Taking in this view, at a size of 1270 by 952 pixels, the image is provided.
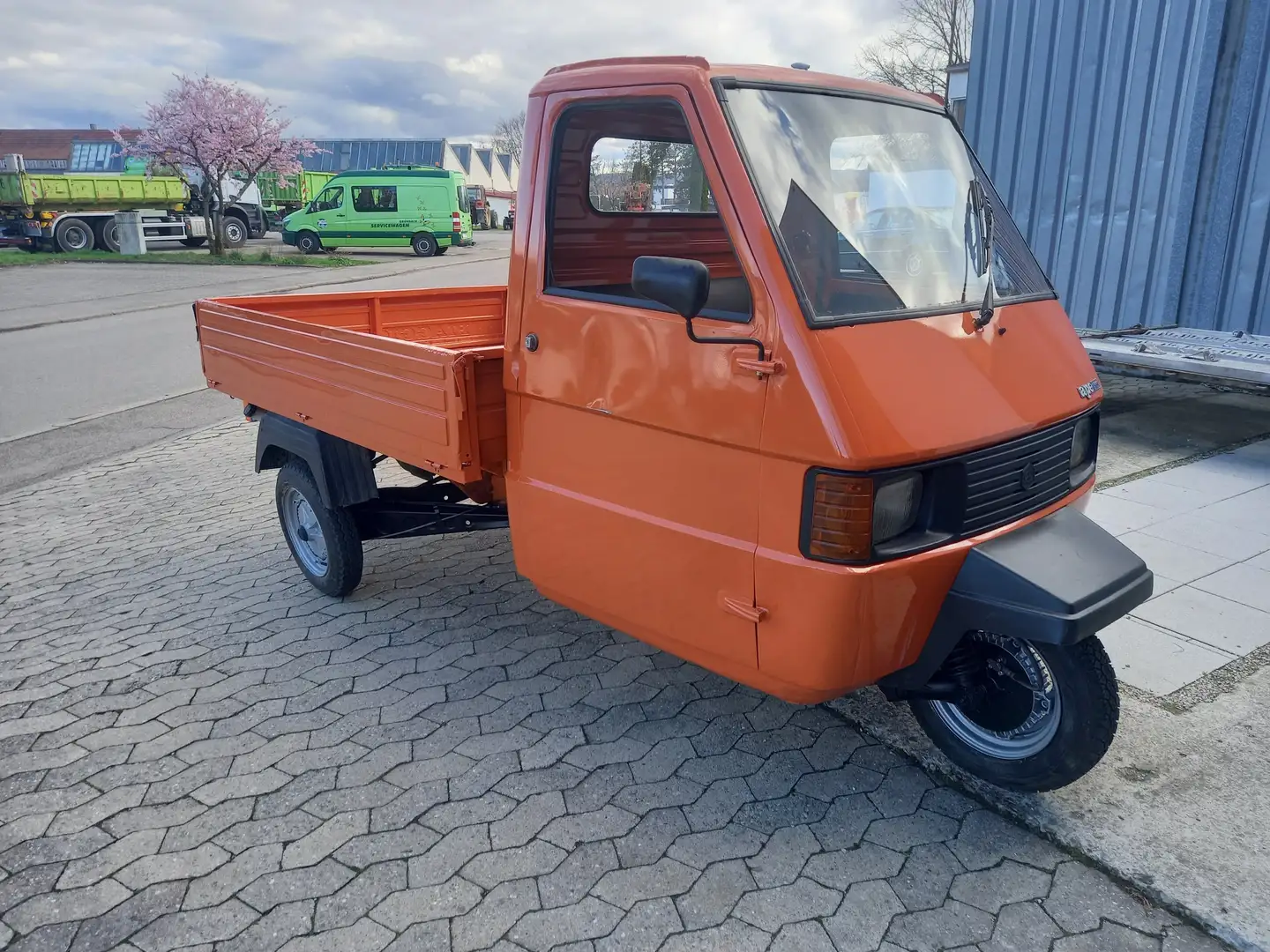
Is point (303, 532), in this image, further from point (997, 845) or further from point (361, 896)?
point (997, 845)

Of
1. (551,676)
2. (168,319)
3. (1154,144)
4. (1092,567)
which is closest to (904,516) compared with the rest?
(1092,567)

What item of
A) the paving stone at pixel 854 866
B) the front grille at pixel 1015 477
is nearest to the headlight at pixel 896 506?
the front grille at pixel 1015 477

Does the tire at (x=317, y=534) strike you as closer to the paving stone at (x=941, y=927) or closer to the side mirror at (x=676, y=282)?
the side mirror at (x=676, y=282)

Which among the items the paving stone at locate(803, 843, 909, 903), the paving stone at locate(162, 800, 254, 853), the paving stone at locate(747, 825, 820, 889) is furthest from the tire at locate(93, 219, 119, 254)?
the paving stone at locate(803, 843, 909, 903)

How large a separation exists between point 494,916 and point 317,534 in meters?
2.63

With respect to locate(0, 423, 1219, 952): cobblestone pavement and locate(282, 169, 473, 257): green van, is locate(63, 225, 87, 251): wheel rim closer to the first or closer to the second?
locate(282, 169, 473, 257): green van

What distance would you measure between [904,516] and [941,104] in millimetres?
1839

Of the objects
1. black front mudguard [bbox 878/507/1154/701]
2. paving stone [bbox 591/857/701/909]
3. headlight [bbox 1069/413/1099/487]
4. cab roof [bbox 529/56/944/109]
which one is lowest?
paving stone [bbox 591/857/701/909]

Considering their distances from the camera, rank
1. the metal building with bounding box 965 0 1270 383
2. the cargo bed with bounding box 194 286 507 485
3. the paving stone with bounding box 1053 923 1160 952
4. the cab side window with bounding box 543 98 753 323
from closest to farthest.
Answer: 1. the paving stone with bounding box 1053 923 1160 952
2. the cab side window with bounding box 543 98 753 323
3. the cargo bed with bounding box 194 286 507 485
4. the metal building with bounding box 965 0 1270 383

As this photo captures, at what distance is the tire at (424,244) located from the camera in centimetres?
2855

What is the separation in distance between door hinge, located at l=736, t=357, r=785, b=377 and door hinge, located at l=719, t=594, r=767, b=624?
679 millimetres

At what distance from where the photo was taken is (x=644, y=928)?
8.11ft

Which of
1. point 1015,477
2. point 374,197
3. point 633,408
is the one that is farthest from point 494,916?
point 374,197

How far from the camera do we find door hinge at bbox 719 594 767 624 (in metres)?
2.67
